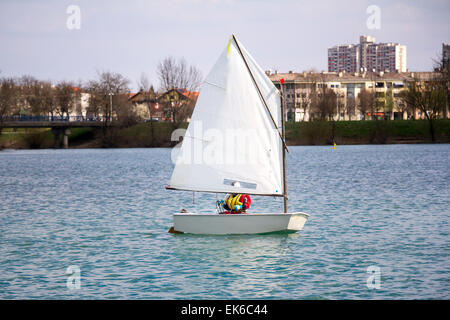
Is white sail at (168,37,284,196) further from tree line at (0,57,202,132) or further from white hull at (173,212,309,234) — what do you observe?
tree line at (0,57,202,132)

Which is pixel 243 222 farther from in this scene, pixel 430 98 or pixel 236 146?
pixel 430 98

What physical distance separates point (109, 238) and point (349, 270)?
1282 cm

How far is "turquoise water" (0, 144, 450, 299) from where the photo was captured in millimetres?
21281

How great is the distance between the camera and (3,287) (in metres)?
22.0

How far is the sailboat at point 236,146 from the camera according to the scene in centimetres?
2742

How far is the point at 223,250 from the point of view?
26.8 m

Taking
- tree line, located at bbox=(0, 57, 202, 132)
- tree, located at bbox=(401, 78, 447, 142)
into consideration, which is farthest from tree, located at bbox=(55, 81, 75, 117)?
tree, located at bbox=(401, 78, 447, 142)

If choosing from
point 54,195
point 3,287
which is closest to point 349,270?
point 3,287

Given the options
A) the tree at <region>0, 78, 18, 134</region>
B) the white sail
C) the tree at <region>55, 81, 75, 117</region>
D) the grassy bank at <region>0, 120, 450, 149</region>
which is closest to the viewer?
the white sail

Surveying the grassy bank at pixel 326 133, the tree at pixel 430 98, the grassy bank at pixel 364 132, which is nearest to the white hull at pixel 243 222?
the tree at pixel 430 98

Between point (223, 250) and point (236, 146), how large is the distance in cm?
459

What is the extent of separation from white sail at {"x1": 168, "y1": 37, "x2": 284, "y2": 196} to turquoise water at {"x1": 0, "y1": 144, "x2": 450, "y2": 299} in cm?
260

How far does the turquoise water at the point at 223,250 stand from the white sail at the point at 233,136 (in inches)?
103

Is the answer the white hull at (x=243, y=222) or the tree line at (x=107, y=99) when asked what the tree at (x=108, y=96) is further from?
the white hull at (x=243, y=222)
